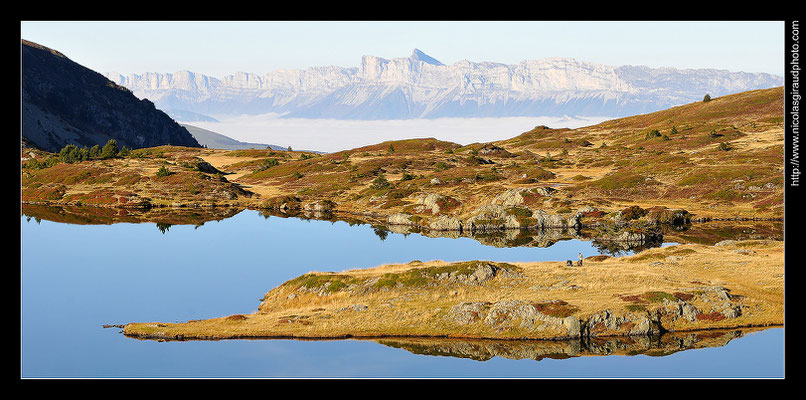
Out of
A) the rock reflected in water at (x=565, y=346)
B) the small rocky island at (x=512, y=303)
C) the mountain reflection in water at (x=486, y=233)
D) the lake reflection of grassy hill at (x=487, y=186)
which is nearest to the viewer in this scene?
the rock reflected in water at (x=565, y=346)

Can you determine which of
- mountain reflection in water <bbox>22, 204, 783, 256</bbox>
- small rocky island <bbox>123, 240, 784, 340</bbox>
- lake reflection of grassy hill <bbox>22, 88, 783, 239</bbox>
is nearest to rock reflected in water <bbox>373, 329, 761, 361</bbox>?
small rocky island <bbox>123, 240, 784, 340</bbox>

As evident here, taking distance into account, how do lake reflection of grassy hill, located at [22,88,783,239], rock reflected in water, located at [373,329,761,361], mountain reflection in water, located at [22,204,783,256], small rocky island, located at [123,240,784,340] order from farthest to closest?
lake reflection of grassy hill, located at [22,88,783,239]
mountain reflection in water, located at [22,204,783,256]
small rocky island, located at [123,240,784,340]
rock reflected in water, located at [373,329,761,361]

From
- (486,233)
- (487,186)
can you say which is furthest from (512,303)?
(487,186)

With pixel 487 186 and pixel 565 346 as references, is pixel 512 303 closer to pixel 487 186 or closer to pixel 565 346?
pixel 565 346

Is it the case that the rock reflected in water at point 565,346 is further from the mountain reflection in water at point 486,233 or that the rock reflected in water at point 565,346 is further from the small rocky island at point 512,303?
the mountain reflection in water at point 486,233

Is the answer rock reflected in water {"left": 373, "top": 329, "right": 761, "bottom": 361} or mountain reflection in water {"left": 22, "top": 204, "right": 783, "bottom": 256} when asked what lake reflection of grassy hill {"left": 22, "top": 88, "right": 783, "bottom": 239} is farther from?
rock reflected in water {"left": 373, "top": 329, "right": 761, "bottom": 361}

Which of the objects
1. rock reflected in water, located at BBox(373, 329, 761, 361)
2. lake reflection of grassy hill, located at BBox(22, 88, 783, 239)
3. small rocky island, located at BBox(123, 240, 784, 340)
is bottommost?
rock reflected in water, located at BBox(373, 329, 761, 361)

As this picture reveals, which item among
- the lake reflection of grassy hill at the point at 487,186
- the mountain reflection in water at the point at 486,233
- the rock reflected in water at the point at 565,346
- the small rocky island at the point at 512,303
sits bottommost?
the rock reflected in water at the point at 565,346

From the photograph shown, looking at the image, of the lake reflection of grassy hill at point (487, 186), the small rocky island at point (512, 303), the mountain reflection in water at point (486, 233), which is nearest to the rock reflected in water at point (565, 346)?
the small rocky island at point (512, 303)

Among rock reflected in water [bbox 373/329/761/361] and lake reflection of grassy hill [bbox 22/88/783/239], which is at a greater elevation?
lake reflection of grassy hill [bbox 22/88/783/239]

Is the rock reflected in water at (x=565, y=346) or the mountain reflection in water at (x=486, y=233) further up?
the mountain reflection in water at (x=486, y=233)
